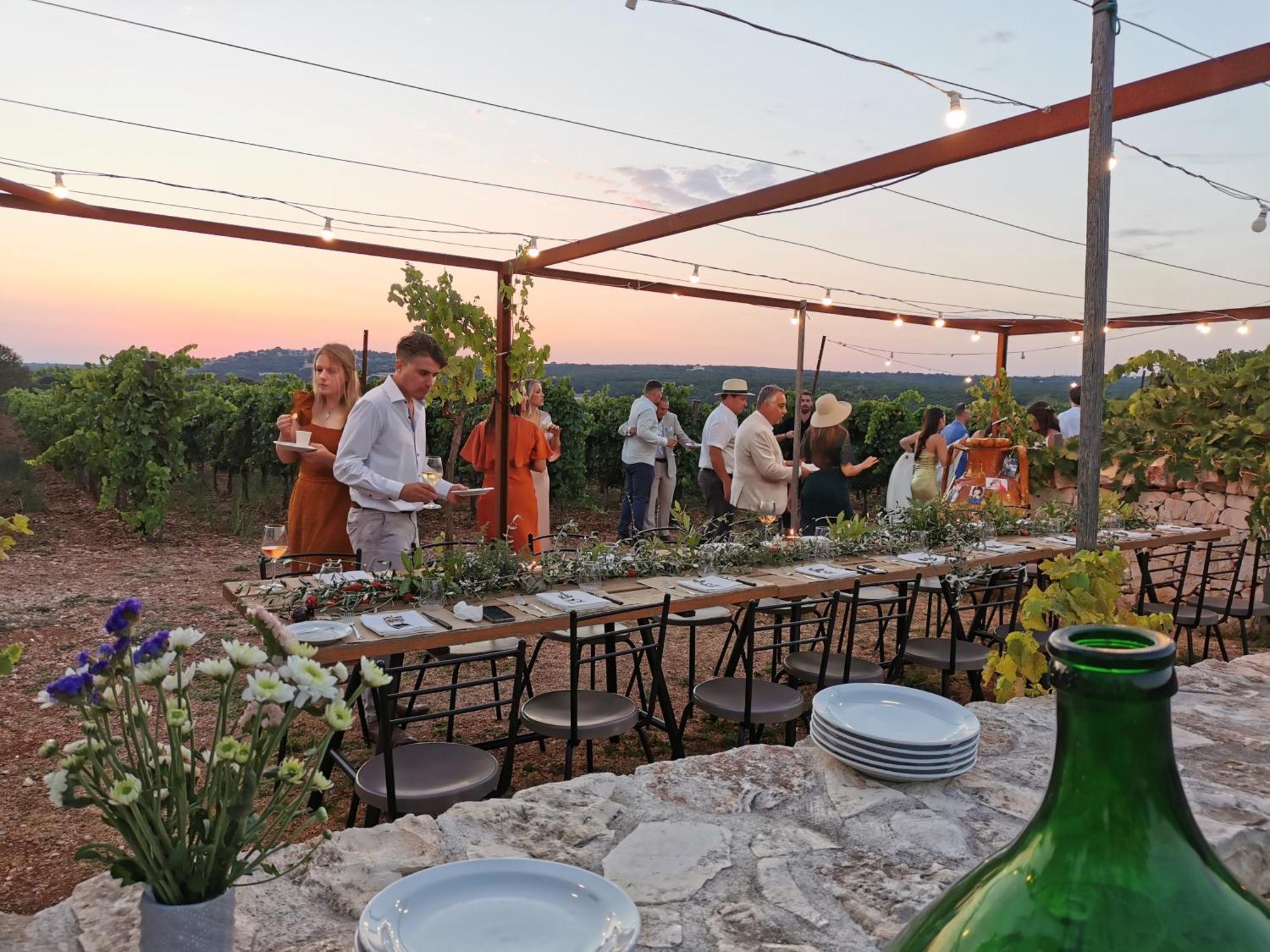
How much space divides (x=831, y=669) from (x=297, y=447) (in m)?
2.66

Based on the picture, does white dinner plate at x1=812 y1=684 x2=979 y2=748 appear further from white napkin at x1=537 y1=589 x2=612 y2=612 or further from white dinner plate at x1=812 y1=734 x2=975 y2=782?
white napkin at x1=537 y1=589 x2=612 y2=612

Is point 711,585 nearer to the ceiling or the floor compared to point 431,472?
nearer to the floor

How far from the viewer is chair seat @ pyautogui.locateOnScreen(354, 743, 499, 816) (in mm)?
2350

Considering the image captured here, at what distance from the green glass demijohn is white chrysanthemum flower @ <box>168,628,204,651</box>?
74cm

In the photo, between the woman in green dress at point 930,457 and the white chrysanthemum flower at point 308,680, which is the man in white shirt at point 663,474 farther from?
the white chrysanthemum flower at point 308,680

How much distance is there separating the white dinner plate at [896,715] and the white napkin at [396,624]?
1631 mm

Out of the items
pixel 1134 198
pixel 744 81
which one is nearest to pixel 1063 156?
pixel 1134 198

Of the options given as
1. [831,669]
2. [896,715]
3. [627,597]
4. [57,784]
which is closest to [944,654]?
[831,669]

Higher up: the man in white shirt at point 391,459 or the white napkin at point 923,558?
the man in white shirt at point 391,459

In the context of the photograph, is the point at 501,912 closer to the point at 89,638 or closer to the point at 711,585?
the point at 711,585

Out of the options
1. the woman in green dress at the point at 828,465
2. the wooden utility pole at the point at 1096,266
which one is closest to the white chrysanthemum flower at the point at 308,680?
the wooden utility pole at the point at 1096,266

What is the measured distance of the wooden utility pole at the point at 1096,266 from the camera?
2.33 metres

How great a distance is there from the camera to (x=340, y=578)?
3.38m

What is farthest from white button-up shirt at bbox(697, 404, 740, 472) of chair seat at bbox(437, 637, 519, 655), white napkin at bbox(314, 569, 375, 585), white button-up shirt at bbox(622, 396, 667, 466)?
white napkin at bbox(314, 569, 375, 585)
